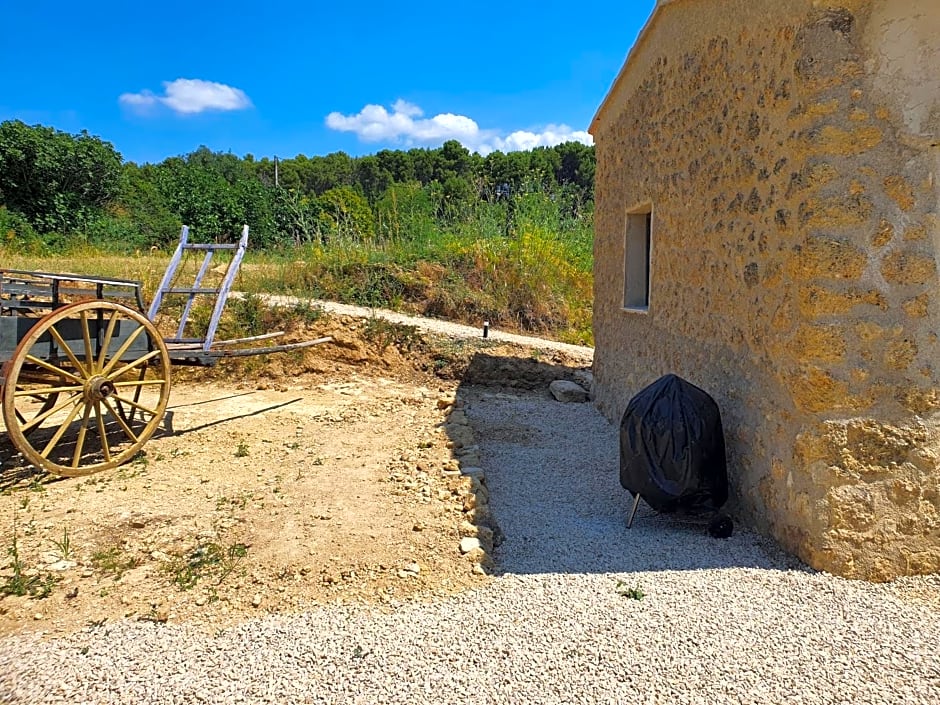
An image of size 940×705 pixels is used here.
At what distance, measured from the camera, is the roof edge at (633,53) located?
15.2 feet

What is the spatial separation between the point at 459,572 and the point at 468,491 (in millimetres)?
1070

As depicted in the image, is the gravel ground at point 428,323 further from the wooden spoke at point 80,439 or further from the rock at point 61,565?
the rock at point 61,565

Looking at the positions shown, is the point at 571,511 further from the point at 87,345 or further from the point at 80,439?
the point at 87,345

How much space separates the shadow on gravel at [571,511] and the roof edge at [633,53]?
11.2ft

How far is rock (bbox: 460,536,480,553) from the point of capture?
3.23 m

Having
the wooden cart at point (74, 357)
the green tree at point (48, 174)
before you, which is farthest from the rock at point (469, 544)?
the green tree at point (48, 174)

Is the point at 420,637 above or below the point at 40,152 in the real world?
below

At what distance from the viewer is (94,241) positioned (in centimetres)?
1650

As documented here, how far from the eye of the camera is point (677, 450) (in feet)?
11.3

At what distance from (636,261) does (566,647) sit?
4.34 meters

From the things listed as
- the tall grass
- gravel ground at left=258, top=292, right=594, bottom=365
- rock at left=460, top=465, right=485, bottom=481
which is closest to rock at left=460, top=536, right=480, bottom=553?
rock at left=460, top=465, right=485, bottom=481

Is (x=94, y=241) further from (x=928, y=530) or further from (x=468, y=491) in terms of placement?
(x=928, y=530)

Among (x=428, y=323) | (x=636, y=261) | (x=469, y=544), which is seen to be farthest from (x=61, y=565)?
(x=428, y=323)

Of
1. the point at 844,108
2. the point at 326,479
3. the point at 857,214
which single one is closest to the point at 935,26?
the point at 844,108
